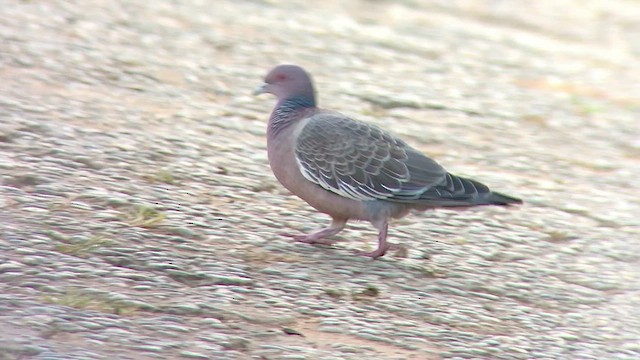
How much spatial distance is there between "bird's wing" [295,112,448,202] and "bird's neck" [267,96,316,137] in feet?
0.42

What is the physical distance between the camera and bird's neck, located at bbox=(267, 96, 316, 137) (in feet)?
18.7

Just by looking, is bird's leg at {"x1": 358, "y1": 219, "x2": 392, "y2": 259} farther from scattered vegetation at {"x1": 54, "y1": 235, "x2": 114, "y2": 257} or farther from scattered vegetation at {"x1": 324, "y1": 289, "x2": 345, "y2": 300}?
scattered vegetation at {"x1": 54, "y1": 235, "x2": 114, "y2": 257}

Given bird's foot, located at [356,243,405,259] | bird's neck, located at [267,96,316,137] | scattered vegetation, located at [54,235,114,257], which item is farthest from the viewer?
bird's neck, located at [267,96,316,137]

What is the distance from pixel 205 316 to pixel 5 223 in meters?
1.14

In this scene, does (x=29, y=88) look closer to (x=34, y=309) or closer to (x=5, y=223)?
(x=5, y=223)

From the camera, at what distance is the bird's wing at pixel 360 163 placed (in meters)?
5.45

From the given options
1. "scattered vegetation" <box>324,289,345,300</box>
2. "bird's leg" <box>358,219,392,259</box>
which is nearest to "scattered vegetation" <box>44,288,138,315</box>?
"scattered vegetation" <box>324,289,345,300</box>

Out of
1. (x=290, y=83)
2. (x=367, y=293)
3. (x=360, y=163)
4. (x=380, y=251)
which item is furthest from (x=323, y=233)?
(x=290, y=83)

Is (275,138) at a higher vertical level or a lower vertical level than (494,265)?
higher

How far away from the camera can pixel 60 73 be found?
8.01 m

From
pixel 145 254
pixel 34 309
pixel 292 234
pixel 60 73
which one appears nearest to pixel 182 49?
pixel 60 73

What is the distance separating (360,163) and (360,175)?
0.24 feet

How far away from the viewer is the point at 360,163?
5.52 m

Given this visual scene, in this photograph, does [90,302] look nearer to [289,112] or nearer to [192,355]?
[192,355]
